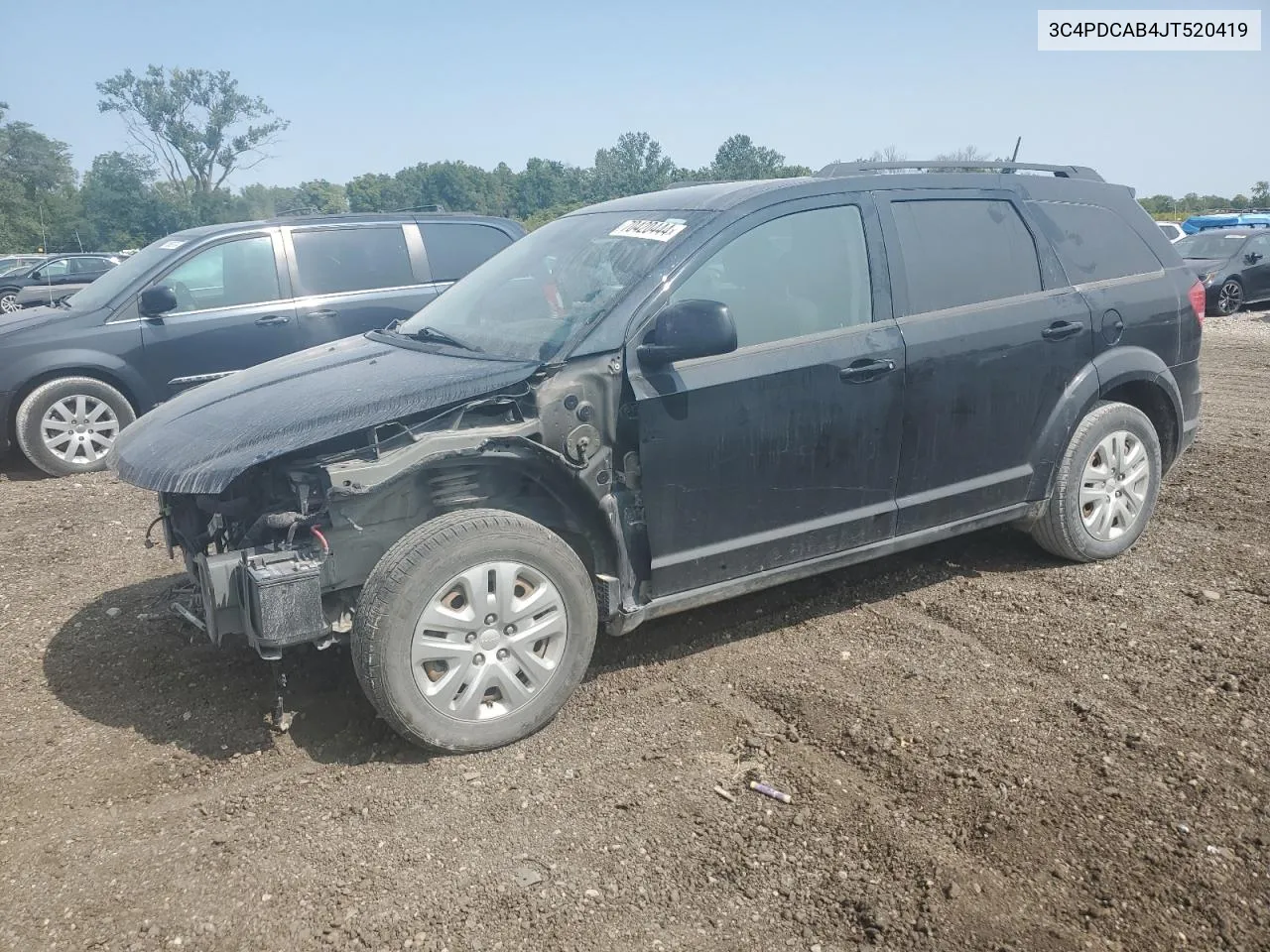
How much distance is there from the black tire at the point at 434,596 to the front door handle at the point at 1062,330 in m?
2.47

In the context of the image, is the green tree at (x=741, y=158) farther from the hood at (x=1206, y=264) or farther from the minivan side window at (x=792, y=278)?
the minivan side window at (x=792, y=278)

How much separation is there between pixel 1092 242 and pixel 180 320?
21.1ft

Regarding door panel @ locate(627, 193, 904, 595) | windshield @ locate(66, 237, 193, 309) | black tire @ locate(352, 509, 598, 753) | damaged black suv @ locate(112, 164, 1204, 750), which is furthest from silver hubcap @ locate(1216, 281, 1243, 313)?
black tire @ locate(352, 509, 598, 753)

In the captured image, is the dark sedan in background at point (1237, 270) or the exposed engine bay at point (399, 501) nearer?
the exposed engine bay at point (399, 501)

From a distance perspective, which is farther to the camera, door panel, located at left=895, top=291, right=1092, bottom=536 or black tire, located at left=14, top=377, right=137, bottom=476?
black tire, located at left=14, top=377, right=137, bottom=476

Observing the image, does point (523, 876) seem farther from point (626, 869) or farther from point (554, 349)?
point (554, 349)

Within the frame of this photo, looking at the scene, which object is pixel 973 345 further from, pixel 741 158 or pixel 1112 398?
pixel 741 158

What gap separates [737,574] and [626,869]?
1356mm

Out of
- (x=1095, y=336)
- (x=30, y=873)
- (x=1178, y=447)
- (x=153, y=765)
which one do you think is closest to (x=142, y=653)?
(x=153, y=765)

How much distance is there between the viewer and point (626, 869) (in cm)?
275

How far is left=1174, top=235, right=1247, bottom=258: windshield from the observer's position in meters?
17.6

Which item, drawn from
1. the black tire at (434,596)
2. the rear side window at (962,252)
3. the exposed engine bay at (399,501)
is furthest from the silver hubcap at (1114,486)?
the black tire at (434,596)

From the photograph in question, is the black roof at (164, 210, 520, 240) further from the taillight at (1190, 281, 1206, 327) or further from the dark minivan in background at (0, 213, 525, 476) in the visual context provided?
the taillight at (1190, 281, 1206, 327)

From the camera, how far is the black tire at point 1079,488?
471 centimetres
